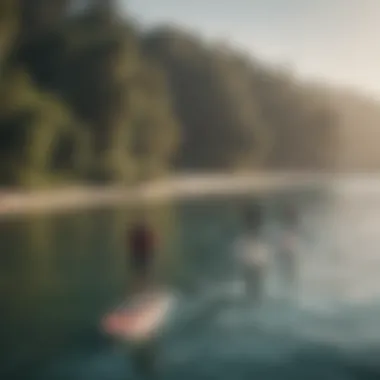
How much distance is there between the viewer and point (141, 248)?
1543mm

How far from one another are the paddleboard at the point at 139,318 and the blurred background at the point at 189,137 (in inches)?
1.9

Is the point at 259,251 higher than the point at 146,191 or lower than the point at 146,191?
lower

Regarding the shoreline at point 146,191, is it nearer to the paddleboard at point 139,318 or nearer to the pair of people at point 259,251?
the pair of people at point 259,251

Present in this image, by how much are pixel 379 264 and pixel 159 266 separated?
21.0 inches

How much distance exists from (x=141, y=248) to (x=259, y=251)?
290 mm

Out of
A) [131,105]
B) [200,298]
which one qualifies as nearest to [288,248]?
[200,298]

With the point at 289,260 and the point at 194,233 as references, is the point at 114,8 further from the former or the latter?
the point at 289,260

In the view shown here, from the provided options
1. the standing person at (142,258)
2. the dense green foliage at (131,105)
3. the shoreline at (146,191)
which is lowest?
the standing person at (142,258)

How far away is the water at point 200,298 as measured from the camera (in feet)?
4.66

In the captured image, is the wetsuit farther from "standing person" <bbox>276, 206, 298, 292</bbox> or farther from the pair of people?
"standing person" <bbox>276, 206, 298, 292</bbox>

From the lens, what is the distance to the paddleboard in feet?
4.73

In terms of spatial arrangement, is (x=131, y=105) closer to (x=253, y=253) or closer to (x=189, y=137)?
(x=189, y=137)

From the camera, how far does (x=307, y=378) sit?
1417 mm

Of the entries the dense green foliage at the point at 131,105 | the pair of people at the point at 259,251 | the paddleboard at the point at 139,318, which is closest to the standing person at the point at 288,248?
the pair of people at the point at 259,251
